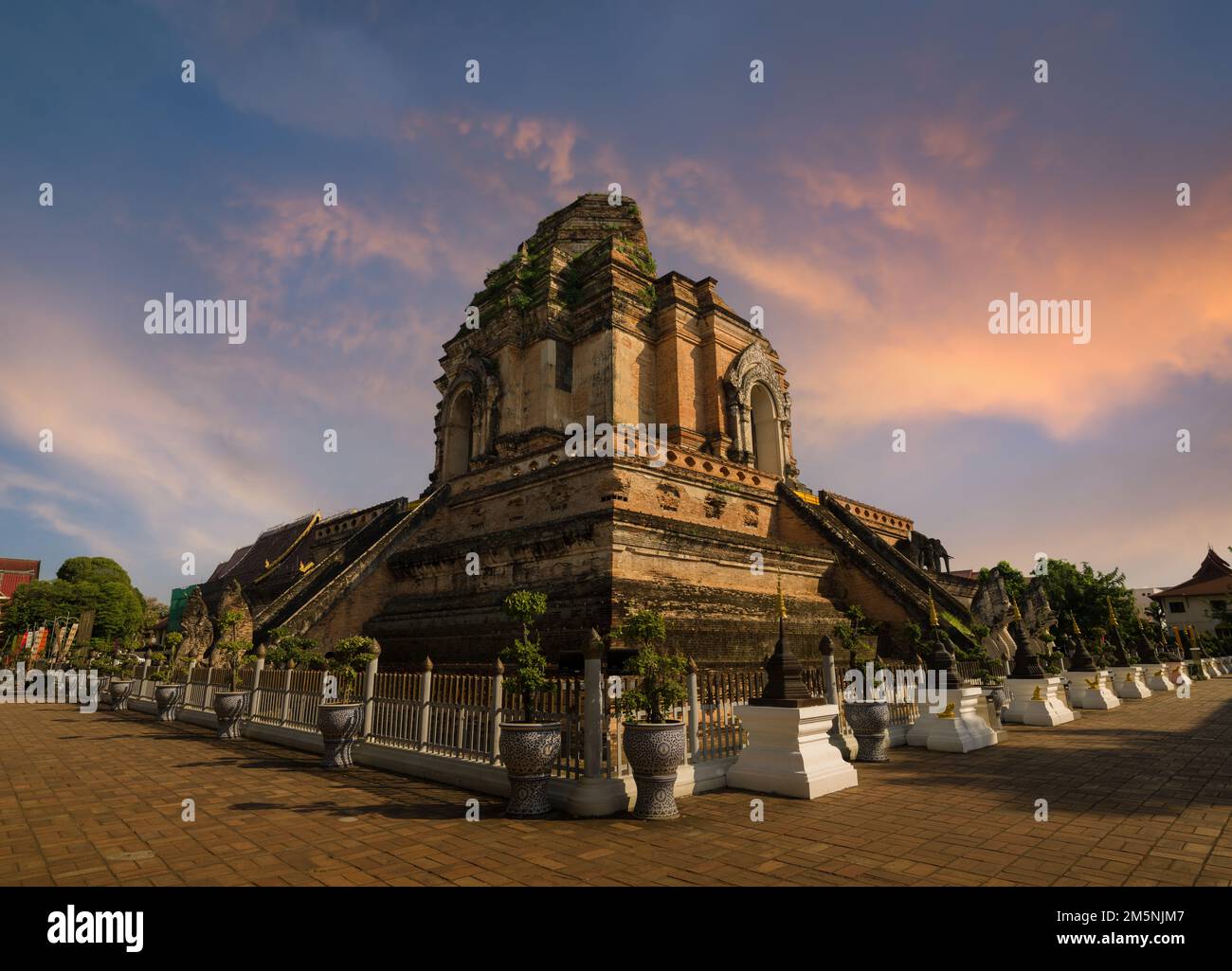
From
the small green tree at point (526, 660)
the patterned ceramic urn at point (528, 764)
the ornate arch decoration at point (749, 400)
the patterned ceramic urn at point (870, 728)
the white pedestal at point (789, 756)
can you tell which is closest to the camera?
the patterned ceramic urn at point (528, 764)

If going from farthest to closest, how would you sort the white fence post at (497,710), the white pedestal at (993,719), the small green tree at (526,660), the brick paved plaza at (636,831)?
the white pedestal at (993,719) < the white fence post at (497,710) < the small green tree at (526,660) < the brick paved plaza at (636,831)

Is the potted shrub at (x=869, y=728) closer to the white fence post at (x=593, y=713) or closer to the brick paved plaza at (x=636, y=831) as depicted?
the brick paved plaza at (x=636, y=831)

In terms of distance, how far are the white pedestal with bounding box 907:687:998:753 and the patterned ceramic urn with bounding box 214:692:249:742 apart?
12.7 meters

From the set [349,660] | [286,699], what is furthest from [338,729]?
[286,699]

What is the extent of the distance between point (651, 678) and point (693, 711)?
1.51 meters

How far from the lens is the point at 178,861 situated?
4906mm

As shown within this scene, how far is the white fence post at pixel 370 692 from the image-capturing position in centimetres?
988

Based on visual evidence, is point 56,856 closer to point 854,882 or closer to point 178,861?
point 178,861

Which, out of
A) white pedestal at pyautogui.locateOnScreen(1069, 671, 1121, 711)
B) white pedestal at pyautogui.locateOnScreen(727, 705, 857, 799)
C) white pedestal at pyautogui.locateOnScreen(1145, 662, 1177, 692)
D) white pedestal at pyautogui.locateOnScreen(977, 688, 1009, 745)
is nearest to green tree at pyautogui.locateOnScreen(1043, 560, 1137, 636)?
white pedestal at pyautogui.locateOnScreen(1145, 662, 1177, 692)

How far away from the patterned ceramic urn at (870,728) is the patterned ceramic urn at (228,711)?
37.8 ft

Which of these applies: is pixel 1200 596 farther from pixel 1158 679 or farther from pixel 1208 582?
pixel 1158 679

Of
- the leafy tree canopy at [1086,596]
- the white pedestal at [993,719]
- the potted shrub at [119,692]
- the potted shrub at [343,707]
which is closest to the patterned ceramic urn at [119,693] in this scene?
the potted shrub at [119,692]

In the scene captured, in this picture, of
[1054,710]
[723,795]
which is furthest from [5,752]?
[1054,710]
